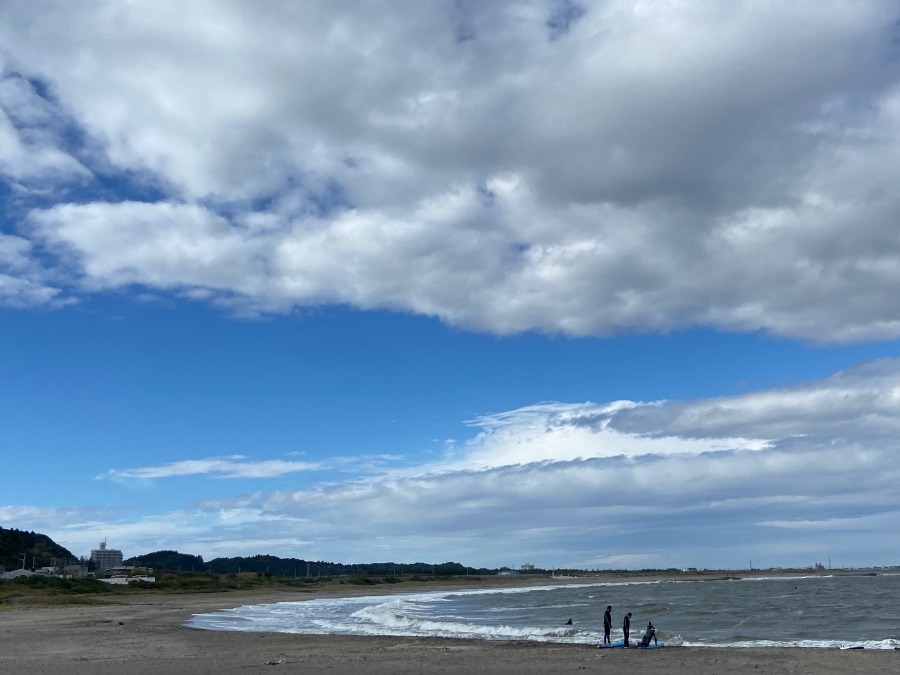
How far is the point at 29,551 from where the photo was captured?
161250 millimetres

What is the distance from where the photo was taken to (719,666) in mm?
22547

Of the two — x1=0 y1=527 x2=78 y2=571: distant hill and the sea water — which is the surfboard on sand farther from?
x1=0 y1=527 x2=78 y2=571: distant hill

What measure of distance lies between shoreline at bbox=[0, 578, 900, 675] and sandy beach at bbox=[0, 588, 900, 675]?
0.03 m

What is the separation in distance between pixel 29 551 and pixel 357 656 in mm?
162512

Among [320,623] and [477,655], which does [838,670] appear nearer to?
[477,655]

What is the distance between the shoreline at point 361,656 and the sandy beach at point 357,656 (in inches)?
1.2

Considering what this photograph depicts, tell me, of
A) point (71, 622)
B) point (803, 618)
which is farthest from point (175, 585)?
point (803, 618)

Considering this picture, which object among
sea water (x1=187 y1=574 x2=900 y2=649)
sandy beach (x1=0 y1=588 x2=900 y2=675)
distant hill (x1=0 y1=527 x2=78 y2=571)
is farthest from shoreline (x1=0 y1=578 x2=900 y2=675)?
distant hill (x1=0 y1=527 x2=78 y2=571)

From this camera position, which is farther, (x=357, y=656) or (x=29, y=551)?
(x=29, y=551)

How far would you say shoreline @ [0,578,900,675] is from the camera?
71.8 ft

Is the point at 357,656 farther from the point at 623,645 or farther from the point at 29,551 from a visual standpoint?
the point at 29,551

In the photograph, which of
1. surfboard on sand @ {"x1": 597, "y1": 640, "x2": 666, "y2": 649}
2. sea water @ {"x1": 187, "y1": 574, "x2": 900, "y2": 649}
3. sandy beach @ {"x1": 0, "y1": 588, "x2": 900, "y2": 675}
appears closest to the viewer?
sandy beach @ {"x1": 0, "y1": 588, "x2": 900, "y2": 675}

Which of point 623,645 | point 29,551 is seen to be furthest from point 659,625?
point 29,551

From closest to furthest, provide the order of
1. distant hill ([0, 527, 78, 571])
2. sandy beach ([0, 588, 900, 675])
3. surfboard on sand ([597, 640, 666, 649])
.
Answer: sandy beach ([0, 588, 900, 675])
surfboard on sand ([597, 640, 666, 649])
distant hill ([0, 527, 78, 571])
